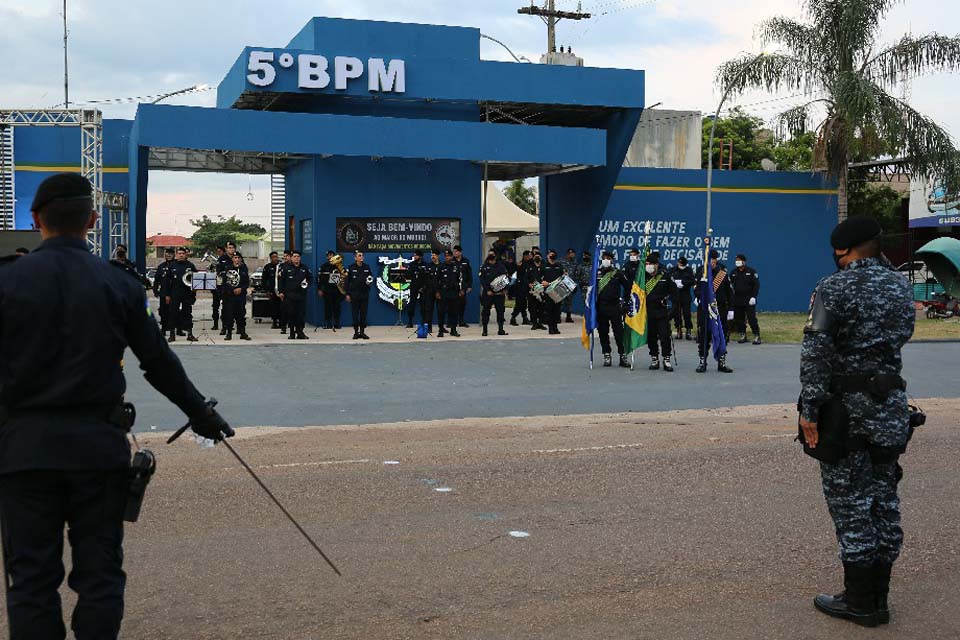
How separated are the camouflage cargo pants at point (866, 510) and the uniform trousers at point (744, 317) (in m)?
15.7

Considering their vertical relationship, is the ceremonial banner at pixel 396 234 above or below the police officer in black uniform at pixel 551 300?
above

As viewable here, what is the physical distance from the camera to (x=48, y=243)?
3666 mm

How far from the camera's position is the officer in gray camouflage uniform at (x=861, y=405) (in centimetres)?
486

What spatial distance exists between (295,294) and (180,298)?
2.21m

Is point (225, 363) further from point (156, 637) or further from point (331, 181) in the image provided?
point (156, 637)

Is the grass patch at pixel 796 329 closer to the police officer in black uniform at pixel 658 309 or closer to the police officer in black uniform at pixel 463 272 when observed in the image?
the police officer in black uniform at pixel 658 309

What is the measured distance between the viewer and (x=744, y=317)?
68.4 ft

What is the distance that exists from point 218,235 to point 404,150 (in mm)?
67493

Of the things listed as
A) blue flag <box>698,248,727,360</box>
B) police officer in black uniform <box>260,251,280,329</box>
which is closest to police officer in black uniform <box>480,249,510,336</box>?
police officer in black uniform <box>260,251,280,329</box>

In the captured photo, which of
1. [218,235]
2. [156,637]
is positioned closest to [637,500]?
[156,637]

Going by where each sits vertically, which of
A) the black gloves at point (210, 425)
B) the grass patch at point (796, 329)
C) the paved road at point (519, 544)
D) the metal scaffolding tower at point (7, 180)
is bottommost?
the paved road at point (519, 544)

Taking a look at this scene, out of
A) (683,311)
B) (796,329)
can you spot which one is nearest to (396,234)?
(683,311)

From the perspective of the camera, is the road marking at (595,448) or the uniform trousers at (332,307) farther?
the uniform trousers at (332,307)

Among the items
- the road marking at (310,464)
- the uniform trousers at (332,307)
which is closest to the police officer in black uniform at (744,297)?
the uniform trousers at (332,307)
